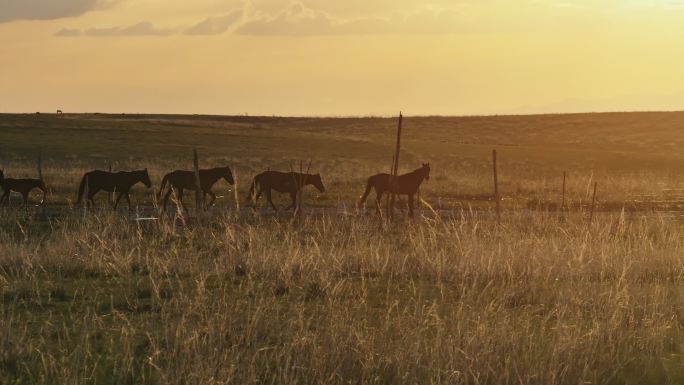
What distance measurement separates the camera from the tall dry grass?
31.9ft

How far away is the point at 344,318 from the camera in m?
11.8

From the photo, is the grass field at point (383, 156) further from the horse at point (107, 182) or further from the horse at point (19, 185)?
the horse at point (107, 182)

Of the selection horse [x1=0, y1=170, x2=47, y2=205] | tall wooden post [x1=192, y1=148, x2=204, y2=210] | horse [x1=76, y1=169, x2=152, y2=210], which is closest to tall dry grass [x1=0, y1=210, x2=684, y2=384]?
tall wooden post [x1=192, y1=148, x2=204, y2=210]

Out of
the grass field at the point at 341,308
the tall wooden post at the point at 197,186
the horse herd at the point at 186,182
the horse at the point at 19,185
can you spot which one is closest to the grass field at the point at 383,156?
the horse at the point at 19,185

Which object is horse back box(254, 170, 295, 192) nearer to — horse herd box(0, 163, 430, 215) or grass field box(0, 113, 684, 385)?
horse herd box(0, 163, 430, 215)

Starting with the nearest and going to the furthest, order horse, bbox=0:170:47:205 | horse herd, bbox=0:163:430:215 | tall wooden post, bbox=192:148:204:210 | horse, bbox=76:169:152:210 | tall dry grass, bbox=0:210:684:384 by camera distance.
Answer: tall dry grass, bbox=0:210:684:384 → tall wooden post, bbox=192:148:204:210 → horse herd, bbox=0:163:430:215 → horse, bbox=76:169:152:210 → horse, bbox=0:170:47:205

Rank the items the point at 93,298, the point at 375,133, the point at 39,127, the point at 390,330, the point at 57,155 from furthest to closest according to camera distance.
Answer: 1. the point at 375,133
2. the point at 39,127
3. the point at 57,155
4. the point at 93,298
5. the point at 390,330

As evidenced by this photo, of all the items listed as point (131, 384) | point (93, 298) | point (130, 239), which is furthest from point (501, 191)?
point (131, 384)

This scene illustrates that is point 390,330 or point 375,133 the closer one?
point 390,330

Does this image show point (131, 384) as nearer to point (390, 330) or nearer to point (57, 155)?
point (390, 330)

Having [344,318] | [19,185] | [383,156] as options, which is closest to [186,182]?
[19,185]

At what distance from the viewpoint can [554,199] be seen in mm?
35750

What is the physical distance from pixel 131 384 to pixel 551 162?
6916 centimetres

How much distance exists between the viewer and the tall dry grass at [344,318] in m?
9.72
